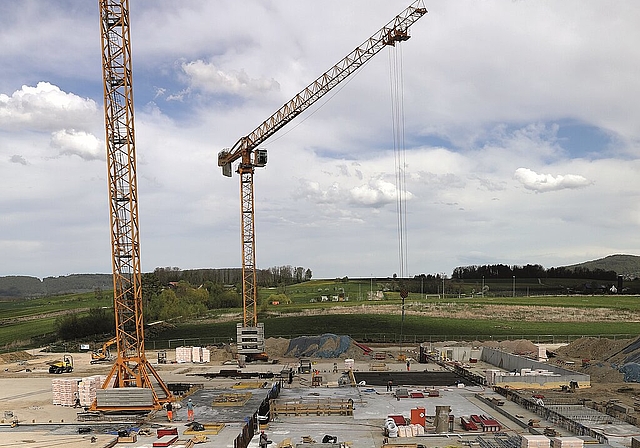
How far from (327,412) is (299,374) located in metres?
16.2

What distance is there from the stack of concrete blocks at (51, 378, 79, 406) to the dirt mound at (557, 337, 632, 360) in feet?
147

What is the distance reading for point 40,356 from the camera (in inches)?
2766

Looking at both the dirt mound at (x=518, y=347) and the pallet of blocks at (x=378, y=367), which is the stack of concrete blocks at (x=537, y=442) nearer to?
the pallet of blocks at (x=378, y=367)

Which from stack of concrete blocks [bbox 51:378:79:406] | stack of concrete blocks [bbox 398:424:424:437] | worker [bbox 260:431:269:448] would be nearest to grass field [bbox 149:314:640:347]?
stack of concrete blocks [bbox 51:378:79:406]

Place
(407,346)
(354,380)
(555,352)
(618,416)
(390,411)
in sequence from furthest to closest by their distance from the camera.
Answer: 1. (407,346)
2. (555,352)
3. (354,380)
4. (390,411)
5. (618,416)

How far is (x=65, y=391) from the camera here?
39438 millimetres

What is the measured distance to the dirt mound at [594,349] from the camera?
54.5m

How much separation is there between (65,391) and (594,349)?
49.1m

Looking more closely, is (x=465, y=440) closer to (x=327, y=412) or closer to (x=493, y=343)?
(x=327, y=412)

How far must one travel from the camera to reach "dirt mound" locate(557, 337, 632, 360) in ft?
179

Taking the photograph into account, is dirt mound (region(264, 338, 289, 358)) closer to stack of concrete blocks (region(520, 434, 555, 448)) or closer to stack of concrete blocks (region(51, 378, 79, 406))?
stack of concrete blocks (region(51, 378, 79, 406))

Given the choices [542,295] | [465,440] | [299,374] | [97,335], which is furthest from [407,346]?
[542,295]

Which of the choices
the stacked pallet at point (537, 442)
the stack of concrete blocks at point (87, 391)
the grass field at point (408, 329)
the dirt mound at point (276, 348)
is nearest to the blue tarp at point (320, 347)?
the dirt mound at point (276, 348)

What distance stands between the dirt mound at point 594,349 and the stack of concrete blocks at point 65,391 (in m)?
44.8
